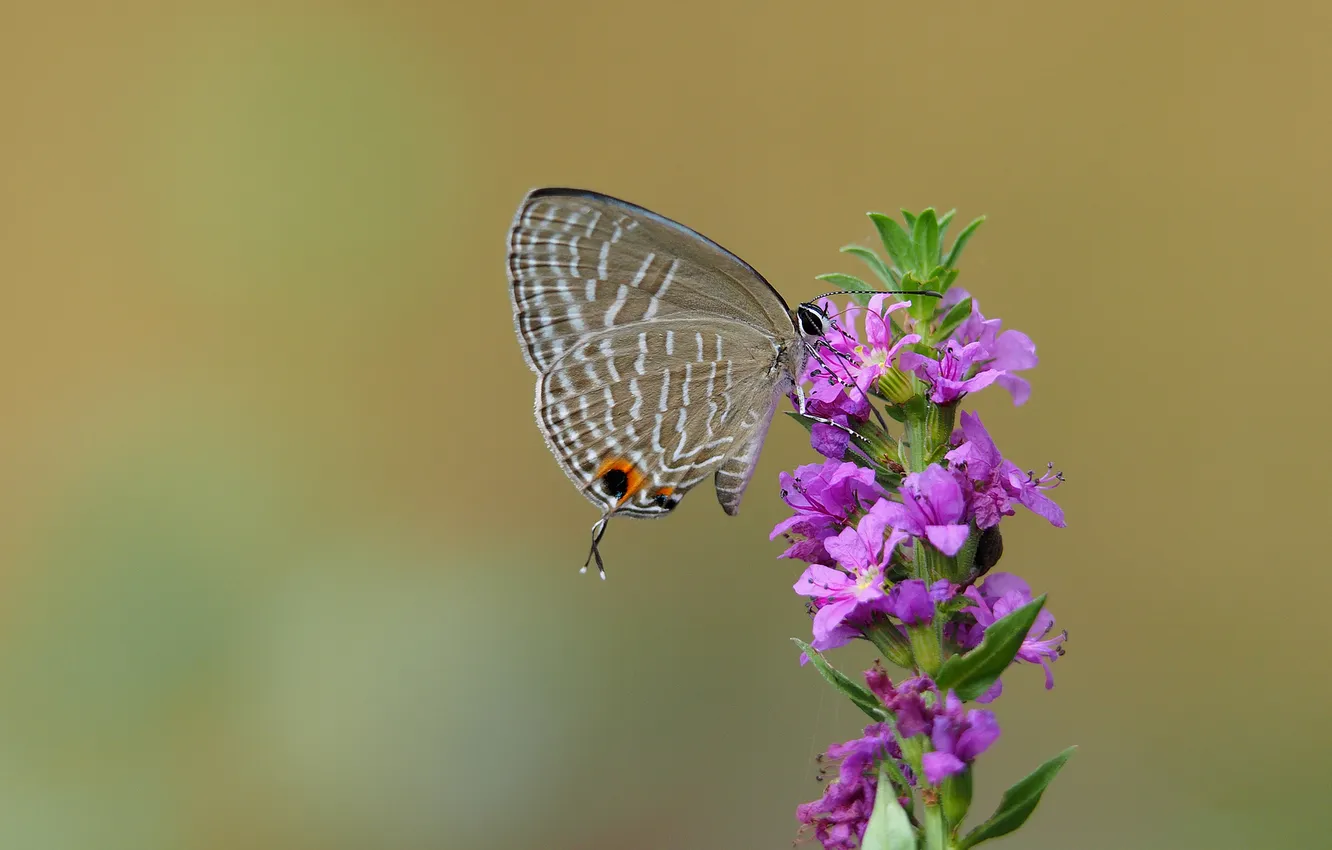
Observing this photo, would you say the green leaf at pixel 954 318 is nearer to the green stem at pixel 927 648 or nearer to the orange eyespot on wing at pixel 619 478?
the green stem at pixel 927 648

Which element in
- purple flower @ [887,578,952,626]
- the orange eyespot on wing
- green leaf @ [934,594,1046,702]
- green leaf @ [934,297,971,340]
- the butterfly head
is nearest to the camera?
green leaf @ [934,594,1046,702]

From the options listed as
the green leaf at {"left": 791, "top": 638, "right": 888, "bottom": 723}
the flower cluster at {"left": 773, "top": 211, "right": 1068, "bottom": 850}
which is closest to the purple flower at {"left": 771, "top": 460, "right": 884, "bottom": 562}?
the flower cluster at {"left": 773, "top": 211, "right": 1068, "bottom": 850}

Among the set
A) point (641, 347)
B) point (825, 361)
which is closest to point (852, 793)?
point (825, 361)

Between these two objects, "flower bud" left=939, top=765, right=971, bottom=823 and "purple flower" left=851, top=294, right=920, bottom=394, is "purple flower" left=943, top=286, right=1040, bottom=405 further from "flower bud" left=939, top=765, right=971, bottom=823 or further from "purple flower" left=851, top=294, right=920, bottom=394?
"flower bud" left=939, top=765, right=971, bottom=823

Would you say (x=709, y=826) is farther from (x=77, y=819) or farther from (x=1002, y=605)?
(x=1002, y=605)

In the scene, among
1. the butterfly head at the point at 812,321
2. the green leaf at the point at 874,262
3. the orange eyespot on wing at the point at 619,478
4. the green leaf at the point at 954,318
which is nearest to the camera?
the green leaf at the point at 954,318

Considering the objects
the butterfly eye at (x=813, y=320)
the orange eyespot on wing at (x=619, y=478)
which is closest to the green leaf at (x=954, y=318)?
the butterfly eye at (x=813, y=320)

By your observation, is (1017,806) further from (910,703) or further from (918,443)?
(918,443)

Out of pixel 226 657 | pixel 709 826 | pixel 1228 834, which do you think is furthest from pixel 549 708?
pixel 1228 834

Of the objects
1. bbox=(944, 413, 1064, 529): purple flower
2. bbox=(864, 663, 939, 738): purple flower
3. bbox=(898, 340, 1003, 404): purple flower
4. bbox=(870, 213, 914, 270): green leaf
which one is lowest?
bbox=(864, 663, 939, 738): purple flower
